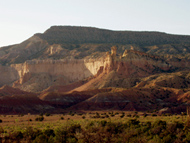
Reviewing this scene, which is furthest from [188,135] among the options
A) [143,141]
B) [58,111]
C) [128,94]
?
A: [128,94]

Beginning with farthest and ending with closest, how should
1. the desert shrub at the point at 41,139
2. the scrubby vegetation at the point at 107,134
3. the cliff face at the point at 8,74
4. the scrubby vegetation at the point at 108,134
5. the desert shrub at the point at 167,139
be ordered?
the cliff face at the point at 8,74, the scrubby vegetation at the point at 108,134, the scrubby vegetation at the point at 107,134, the desert shrub at the point at 41,139, the desert shrub at the point at 167,139

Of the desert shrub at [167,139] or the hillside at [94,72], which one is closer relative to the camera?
the desert shrub at [167,139]

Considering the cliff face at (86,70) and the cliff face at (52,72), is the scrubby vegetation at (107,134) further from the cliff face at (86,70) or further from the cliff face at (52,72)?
the cliff face at (52,72)

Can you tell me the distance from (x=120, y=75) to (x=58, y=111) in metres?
34.1

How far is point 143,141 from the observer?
29703 mm

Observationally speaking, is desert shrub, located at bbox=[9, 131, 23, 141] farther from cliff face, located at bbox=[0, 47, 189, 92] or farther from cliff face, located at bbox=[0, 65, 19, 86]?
cliff face, located at bbox=[0, 65, 19, 86]

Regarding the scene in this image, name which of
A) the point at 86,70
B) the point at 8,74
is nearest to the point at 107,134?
the point at 86,70

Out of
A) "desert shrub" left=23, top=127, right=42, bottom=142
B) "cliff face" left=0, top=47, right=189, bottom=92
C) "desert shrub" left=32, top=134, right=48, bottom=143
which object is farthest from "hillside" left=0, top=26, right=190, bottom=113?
"desert shrub" left=32, top=134, right=48, bottom=143

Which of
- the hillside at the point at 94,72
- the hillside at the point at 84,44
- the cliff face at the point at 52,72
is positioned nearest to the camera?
the hillside at the point at 94,72

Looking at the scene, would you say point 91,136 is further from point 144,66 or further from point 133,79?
point 144,66

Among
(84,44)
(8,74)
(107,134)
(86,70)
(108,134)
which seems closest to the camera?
(107,134)

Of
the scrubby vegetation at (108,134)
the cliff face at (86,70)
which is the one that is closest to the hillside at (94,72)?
the cliff face at (86,70)

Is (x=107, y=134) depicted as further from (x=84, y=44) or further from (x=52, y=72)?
(x=84, y=44)

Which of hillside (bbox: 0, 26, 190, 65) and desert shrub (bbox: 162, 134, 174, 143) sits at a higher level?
hillside (bbox: 0, 26, 190, 65)
